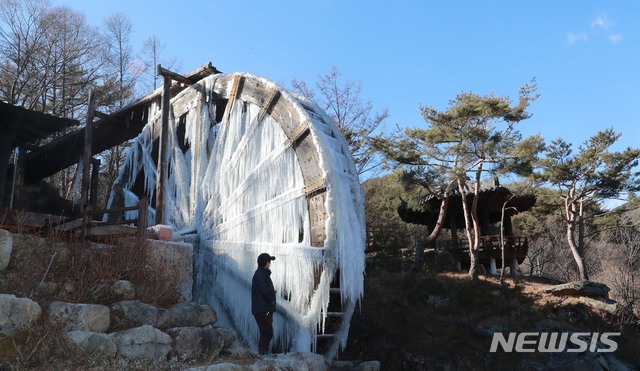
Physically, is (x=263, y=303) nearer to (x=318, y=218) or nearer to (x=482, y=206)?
(x=318, y=218)

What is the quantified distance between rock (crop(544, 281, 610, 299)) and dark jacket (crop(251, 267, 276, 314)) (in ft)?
39.9

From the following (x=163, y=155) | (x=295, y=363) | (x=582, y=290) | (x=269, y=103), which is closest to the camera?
(x=295, y=363)

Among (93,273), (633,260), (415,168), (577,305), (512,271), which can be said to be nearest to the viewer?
(93,273)

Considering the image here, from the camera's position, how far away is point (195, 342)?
5.75m

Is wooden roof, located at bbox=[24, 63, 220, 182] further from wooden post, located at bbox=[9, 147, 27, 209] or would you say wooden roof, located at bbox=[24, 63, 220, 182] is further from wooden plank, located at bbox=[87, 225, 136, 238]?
wooden plank, located at bbox=[87, 225, 136, 238]

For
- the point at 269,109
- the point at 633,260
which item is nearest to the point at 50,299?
the point at 269,109

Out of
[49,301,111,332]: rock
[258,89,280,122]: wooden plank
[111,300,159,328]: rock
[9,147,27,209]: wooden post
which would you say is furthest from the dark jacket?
[9,147,27,209]: wooden post

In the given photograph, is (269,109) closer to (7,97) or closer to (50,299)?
(50,299)

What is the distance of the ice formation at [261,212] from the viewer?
6.49 m

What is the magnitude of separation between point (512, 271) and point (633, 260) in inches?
232

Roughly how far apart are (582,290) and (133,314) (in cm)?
1370

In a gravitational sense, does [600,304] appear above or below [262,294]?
below

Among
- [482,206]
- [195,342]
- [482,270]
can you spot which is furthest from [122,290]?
[482,206]

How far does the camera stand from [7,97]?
18062 millimetres
